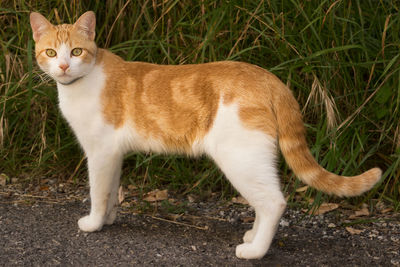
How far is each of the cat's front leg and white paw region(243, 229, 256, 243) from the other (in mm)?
752

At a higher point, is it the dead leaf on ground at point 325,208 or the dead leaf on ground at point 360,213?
the dead leaf on ground at point 360,213

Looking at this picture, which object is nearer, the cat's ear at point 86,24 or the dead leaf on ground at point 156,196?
the cat's ear at point 86,24

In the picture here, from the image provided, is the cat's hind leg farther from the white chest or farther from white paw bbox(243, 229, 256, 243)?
the white chest

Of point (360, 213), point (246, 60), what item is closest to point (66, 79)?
point (246, 60)

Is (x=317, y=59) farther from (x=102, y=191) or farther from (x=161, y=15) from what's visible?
(x=102, y=191)

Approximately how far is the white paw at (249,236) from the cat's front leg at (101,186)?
752mm

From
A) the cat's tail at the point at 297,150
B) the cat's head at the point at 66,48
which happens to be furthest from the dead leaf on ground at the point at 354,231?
the cat's head at the point at 66,48

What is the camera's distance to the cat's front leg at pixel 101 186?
2.99 meters

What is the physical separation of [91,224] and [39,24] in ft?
3.55

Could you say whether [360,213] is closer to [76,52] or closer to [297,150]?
[297,150]

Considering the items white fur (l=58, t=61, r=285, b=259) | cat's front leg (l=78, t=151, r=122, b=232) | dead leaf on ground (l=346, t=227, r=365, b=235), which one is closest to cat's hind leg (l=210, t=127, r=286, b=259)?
white fur (l=58, t=61, r=285, b=259)

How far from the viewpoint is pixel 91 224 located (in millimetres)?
3145

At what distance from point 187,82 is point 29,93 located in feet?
4.13

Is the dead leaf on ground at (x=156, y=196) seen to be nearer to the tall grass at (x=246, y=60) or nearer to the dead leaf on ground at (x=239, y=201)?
the tall grass at (x=246, y=60)
